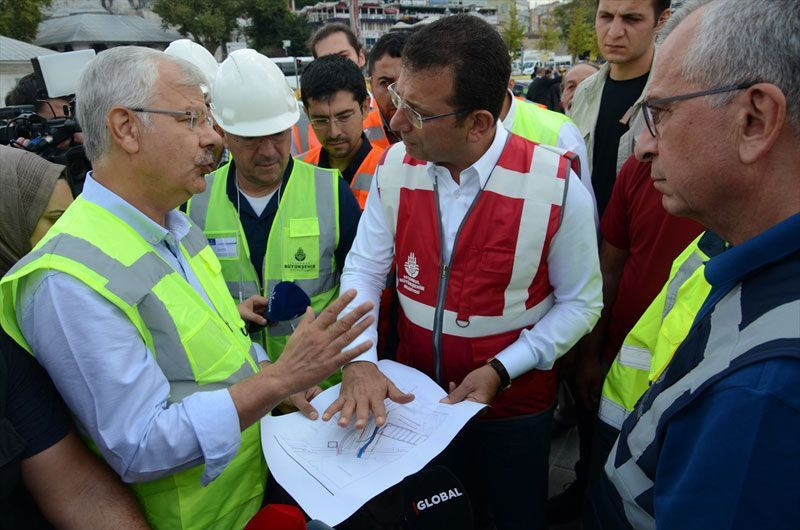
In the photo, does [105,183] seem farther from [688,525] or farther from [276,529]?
[688,525]

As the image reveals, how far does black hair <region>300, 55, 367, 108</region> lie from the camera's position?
3014 mm

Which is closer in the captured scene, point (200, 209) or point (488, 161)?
point (488, 161)

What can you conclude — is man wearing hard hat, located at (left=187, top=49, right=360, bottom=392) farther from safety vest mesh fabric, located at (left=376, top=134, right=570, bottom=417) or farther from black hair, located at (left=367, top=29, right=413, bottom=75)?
black hair, located at (left=367, top=29, right=413, bottom=75)

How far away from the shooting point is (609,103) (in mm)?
3270

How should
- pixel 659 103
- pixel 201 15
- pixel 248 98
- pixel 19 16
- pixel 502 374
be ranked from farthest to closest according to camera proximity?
1. pixel 201 15
2. pixel 19 16
3. pixel 248 98
4. pixel 502 374
5. pixel 659 103

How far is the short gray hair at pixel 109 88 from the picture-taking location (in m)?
1.50

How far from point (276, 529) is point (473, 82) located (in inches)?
59.0

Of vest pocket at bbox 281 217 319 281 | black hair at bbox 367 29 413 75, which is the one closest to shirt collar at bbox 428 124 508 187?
vest pocket at bbox 281 217 319 281

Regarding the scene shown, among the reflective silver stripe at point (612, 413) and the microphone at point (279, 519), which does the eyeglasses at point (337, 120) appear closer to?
the reflective silver stripe at point (612, 413)

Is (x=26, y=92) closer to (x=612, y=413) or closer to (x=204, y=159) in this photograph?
(x=204, y=159)

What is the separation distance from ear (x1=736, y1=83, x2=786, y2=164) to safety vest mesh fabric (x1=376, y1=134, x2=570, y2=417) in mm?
885

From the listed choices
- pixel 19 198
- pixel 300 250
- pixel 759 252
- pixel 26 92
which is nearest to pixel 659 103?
pixel 759 252

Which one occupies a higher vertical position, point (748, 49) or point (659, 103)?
point (748, 49)

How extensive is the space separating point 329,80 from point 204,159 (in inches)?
60.6
